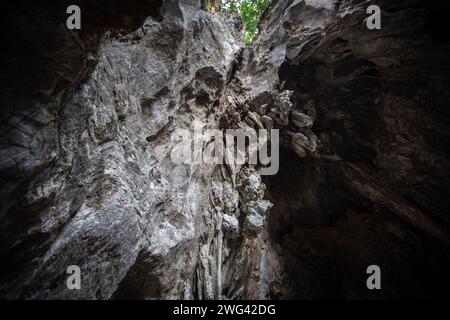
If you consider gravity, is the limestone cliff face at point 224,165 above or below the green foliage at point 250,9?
below

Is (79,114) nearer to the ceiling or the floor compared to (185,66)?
nearer to the floor

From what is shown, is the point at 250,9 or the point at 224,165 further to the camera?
the point at 250,9

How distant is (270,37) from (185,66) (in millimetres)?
5624

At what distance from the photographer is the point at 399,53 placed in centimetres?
744

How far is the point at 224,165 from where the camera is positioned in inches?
348

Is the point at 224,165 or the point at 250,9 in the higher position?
the point at 250,9

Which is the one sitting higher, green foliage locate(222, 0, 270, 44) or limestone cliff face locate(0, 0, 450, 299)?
green foliage locate(222, 0, 270, 44)

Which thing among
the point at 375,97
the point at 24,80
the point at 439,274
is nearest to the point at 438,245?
the point at 439,274

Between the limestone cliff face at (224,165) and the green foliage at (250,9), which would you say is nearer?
the limestone cliff face at (224,165)

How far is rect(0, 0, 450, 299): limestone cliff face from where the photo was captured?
10.6 ft

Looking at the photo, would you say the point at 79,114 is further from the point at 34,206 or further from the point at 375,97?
the point at 375,97

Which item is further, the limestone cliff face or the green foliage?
the green foliage

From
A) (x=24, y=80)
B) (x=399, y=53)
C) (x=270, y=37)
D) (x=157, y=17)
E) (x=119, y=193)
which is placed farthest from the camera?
(x=270, y=37)

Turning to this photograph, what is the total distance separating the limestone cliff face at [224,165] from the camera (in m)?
3.24
